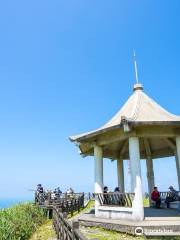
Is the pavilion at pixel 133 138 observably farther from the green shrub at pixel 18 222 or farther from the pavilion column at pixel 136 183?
the green shrub at pixel 18 222

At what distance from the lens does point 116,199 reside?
14688 mm

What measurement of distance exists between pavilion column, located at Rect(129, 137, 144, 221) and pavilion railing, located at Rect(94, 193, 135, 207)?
11.9 inches

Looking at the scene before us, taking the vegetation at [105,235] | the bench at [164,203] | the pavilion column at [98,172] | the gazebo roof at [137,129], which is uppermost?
the gazebo roof at [137,129]

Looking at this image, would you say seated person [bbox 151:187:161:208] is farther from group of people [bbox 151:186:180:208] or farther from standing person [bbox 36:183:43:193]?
standing person [bbox 36:183:43:193]

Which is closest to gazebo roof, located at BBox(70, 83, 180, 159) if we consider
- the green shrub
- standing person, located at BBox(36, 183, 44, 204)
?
the green shrub

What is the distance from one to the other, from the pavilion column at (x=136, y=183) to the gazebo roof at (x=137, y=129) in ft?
2.11

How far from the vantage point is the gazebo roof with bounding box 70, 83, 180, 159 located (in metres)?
13.4

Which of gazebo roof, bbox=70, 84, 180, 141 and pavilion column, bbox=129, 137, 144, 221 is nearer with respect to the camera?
pavilion column, bbox=129, 137, 144, 221

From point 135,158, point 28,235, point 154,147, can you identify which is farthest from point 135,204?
point 154,147

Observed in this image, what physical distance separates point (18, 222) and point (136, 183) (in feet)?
24.6

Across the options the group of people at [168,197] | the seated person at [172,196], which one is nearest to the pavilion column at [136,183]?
the group of people at [168,197]

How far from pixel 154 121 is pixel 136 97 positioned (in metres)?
4.61

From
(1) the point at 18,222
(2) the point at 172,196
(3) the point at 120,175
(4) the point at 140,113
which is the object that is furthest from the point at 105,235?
(2) the point at 172,196

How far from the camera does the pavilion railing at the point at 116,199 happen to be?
13609 millimetres
